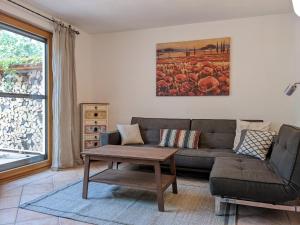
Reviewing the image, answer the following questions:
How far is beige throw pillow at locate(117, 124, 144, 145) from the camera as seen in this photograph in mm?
3750

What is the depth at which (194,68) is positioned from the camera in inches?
158

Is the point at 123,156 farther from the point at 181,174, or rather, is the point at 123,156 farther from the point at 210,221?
the point at 181,174

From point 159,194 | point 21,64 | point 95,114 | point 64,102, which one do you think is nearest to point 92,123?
point 95,114

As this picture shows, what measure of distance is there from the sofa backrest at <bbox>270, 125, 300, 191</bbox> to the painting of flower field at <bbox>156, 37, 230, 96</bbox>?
156 cm

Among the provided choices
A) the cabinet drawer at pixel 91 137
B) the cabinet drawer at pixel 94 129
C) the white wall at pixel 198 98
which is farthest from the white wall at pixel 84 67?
the cabinet drawer at pixel 91 137

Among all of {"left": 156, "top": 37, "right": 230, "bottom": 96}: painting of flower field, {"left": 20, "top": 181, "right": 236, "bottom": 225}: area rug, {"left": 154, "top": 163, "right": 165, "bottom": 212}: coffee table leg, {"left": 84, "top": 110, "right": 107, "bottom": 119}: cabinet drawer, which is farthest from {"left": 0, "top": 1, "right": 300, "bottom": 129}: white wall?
{"left": 154, "top": 163, "right": 165, "bottom": 212}: coffee table leg

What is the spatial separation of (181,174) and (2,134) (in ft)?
8.09

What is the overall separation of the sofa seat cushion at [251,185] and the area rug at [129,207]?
0.82 feet

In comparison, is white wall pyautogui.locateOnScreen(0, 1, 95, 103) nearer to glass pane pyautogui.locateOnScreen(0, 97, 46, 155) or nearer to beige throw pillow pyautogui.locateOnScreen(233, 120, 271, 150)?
glass pane pyautogui.locateOnScreen(0, 97, 46, 155)

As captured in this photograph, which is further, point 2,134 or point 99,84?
point 99,84

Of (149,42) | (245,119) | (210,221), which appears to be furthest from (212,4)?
Result: (210,221)

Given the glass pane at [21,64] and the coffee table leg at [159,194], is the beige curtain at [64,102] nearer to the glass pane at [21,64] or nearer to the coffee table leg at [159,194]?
the glass pane at [21,64]

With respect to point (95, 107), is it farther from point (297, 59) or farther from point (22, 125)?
point (297, 59)

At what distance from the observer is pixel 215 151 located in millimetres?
3291
